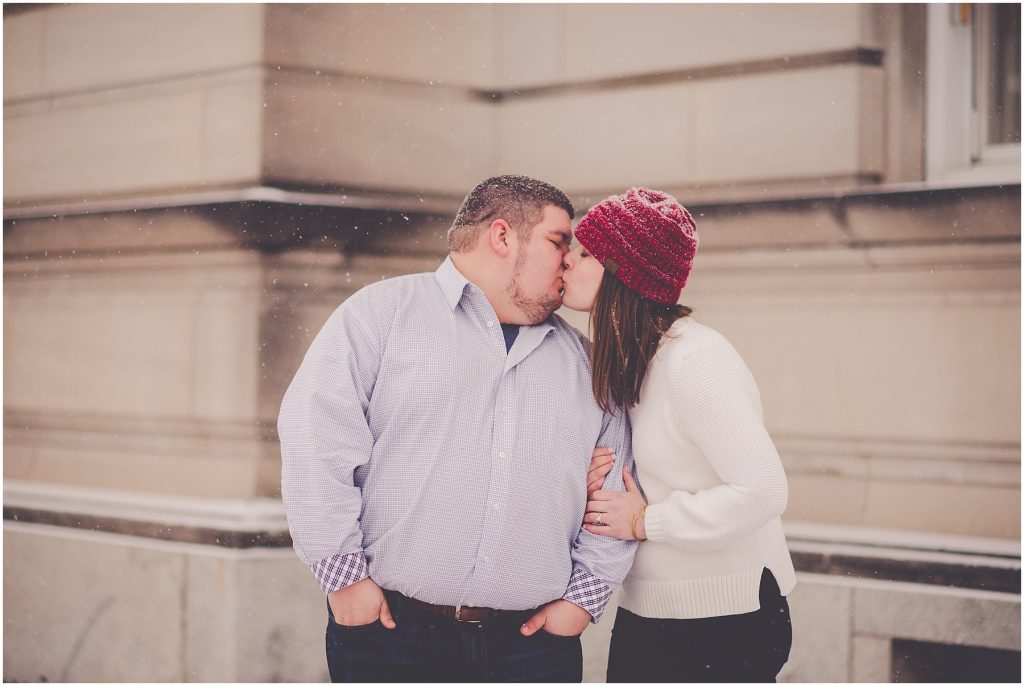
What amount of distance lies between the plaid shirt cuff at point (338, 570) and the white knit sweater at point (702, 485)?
69 cm

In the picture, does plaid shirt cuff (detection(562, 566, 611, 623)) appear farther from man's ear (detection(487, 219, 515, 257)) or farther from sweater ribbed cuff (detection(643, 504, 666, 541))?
man's ear (detection(487, 219, 515, 257))

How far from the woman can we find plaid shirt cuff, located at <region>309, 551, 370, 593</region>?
59cm

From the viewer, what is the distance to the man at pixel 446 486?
2.37 meters

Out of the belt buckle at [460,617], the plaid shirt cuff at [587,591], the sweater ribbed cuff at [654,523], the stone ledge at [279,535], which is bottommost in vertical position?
the stone ledge at [279,535]

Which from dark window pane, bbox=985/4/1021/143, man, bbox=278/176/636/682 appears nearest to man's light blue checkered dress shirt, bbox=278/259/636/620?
man, bbox=278/176/636/682

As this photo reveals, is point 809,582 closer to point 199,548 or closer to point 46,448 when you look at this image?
point 199,548

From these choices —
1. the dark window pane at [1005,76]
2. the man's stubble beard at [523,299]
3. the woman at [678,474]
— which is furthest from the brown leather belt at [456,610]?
the dark window pane at [1005,76]

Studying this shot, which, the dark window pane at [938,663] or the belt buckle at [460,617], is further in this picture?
the dark window pane at [938,663]

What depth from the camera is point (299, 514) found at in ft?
7.71

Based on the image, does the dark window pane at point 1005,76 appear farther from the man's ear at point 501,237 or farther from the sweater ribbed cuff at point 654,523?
the sweater ribbed cuff at point 654,523

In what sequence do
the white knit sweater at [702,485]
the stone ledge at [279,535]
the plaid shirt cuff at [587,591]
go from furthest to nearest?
1. the stone ledge at [279,535]
2. the plaid shirt cuff at [587,591]
3. the white knit sweater at [702,485]

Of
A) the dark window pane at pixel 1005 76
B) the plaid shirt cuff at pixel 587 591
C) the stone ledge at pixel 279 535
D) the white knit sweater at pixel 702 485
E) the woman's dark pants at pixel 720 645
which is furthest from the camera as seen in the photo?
the dark window pane at pixel 1005 76

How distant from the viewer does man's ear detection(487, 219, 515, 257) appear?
256cm

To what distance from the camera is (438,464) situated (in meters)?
2.39
